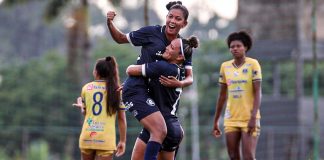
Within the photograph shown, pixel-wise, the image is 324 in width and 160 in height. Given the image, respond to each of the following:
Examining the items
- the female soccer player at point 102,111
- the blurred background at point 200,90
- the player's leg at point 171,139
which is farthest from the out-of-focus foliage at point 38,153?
the player's leg at point 171,139

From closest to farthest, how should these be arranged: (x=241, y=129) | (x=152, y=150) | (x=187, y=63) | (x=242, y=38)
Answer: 1. (x=152, y=150)
2. (x=187, y=63)
3. (x=241, y=129)
4. (x=242, y=38)

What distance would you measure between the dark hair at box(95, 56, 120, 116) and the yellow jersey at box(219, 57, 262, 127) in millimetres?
1716

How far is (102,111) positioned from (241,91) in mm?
1983

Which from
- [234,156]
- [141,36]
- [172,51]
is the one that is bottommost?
[234,156]

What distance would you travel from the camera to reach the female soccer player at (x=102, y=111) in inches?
442

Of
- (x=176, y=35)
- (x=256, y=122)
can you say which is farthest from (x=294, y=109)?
(x=176, y=35)

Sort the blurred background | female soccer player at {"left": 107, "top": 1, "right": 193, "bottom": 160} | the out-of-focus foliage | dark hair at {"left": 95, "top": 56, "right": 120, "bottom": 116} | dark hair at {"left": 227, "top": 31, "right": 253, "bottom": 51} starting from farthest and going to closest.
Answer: the blurred background
the out-of-focus foliage
dark hair at {"left": 227, "top": 31, "right": 253, "bottom": 51}
dark hair at {"left": 95, "top": 56, "right": 120, "bottom": 116}
female soccer player at {"left": 107, "top": 1, "right": 193, "bottom": 160}

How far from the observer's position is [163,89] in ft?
32.0

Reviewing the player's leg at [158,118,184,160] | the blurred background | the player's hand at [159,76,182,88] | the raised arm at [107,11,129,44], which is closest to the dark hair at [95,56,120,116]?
the raised arm at [107,11,129,44]

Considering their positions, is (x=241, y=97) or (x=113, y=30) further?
(x=241, y=97)

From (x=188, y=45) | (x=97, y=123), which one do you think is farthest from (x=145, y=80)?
(x=97, y=123)

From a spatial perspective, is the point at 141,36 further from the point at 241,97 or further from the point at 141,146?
the point at 241,97

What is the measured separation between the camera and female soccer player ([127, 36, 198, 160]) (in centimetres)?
962

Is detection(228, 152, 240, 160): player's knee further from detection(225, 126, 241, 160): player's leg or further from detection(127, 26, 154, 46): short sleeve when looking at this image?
detection(127, 26, 154, 46): short sleeve
